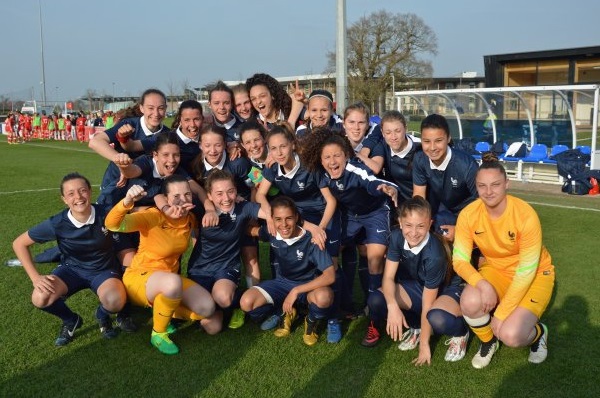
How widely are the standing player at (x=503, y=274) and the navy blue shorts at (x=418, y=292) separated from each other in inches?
7.4

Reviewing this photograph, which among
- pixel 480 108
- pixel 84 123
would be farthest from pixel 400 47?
pixel 480 108

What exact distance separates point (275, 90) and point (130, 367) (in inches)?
110

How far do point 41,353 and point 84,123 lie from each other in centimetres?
3079

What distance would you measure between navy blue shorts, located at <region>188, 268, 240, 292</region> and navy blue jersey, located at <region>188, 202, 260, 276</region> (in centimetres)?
3

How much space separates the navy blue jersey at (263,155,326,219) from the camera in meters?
4.27

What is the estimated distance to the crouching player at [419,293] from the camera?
3.50m

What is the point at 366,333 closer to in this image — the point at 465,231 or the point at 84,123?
the point at 465,231

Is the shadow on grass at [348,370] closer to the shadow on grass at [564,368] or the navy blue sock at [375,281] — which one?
the navy blue sock at [375,281]

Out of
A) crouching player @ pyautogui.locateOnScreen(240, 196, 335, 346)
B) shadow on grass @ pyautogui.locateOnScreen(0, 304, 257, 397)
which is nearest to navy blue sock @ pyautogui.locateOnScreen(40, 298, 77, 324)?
shadow on grass @ pyautogui.locateOnScreen(0, 304, 257, 397)

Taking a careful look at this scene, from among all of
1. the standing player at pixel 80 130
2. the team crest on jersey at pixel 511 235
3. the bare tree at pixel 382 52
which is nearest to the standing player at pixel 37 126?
the standing player at pixel 80 130

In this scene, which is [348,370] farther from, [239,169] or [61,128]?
[61,128]

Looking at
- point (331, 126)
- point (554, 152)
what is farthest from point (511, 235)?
point (554, 152)

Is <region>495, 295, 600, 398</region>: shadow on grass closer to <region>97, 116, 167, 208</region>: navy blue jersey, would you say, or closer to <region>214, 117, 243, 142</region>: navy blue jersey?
<region>214, 117, 243, 142</region>: navy blue jersey

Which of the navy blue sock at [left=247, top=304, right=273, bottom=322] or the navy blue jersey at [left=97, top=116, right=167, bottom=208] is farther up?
the navy blue jersey at [left=97, top=116, right=167, bottom=208]
